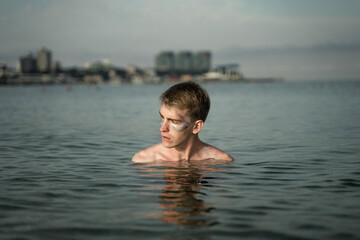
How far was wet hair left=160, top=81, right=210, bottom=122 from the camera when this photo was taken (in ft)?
25.9

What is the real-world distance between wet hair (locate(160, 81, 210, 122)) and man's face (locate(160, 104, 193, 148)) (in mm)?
95

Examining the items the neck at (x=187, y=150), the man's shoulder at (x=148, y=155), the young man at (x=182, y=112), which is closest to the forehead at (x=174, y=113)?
the young man at (x=182, y=112)

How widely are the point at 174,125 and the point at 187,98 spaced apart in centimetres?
57

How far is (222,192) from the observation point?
7027 mm

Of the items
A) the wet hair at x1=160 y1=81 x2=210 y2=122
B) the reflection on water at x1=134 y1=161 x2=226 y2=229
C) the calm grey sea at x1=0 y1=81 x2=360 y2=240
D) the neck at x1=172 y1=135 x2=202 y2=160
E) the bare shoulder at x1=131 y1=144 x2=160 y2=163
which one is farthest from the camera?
the bare shoulder at x1=131 y1=144 x2=160 y2=163

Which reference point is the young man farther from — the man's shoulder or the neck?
the man's shoulder

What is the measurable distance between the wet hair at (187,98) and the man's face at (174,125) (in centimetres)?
10

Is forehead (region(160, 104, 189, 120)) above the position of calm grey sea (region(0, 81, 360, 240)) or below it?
above

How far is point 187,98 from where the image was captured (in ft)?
25.9

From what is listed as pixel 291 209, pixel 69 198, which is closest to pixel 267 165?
pixel 291 209

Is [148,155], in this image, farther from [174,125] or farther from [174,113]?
[174,113]

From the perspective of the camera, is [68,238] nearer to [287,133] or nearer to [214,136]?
[214,136]

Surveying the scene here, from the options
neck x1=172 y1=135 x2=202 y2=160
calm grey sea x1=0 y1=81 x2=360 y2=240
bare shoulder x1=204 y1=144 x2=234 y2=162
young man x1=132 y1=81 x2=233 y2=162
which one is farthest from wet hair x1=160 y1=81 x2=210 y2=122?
bare shoulder x1=204 y1=144 x2=234 y2=162

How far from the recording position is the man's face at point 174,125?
797cm
